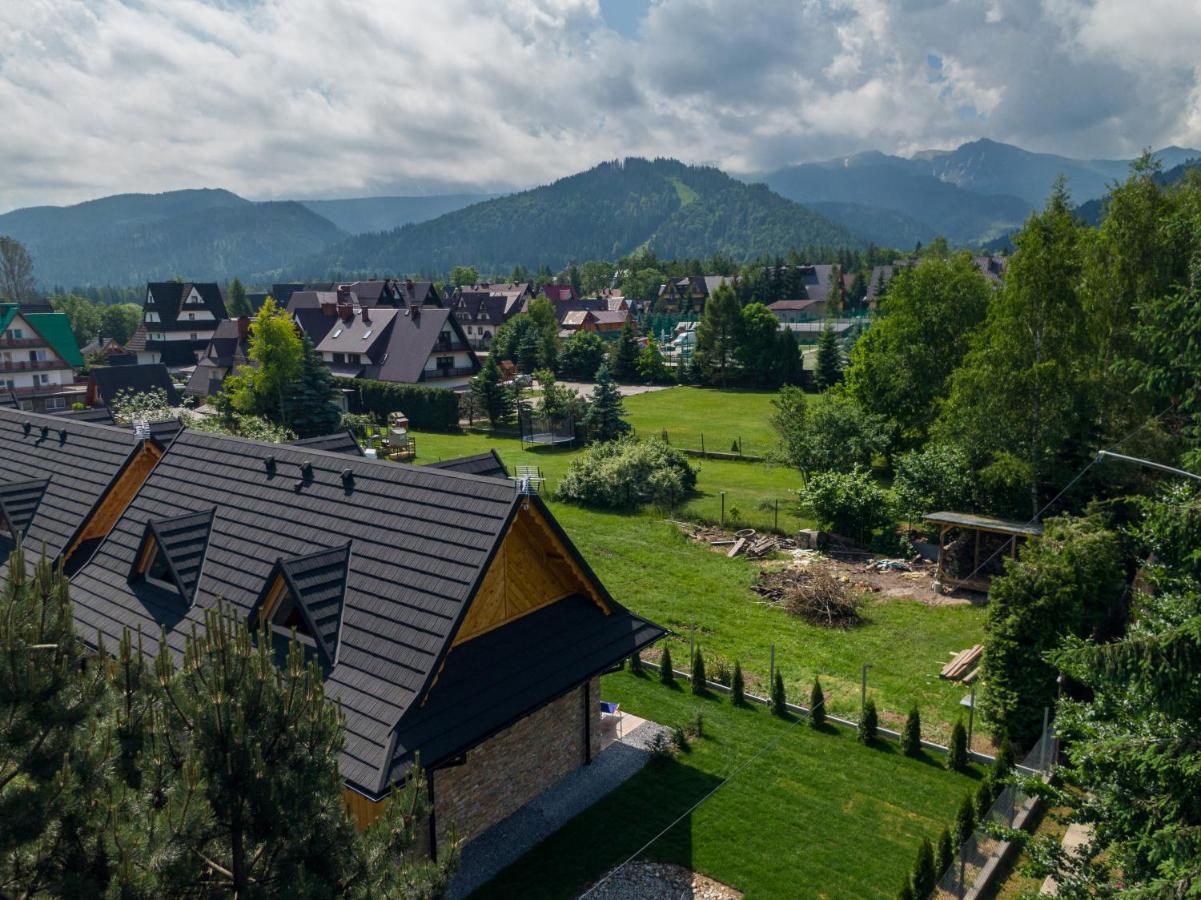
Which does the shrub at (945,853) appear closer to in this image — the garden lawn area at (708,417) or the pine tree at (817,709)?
the pine tree at (817,709)

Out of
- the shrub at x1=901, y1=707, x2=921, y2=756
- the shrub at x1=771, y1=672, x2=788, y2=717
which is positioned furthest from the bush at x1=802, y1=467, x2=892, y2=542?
the shrub at x1=901, y1=707, x2=921, y2=756

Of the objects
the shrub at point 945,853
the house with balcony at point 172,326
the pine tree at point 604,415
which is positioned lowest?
the shrub at point 945,853

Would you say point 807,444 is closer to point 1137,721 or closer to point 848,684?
point 848,684

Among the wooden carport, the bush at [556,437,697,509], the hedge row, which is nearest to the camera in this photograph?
the wooden carport

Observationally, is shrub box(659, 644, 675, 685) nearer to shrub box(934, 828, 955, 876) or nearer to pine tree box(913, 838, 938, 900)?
shrub box(934, 828, 955, 876)

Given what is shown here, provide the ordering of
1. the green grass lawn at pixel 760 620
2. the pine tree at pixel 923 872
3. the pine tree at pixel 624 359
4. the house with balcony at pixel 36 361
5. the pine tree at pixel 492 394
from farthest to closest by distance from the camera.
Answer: the pine tree at pixel 624 359 < the house with balcony at pixel 36 361 < the pine tree at pixel 492 394 < the green grass lawn at pixel 760 620 < the pine tree at pixel 923 872

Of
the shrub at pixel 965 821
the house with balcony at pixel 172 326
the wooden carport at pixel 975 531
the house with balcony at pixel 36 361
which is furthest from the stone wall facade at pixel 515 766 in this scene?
the house with balcony at pixel 172 326
